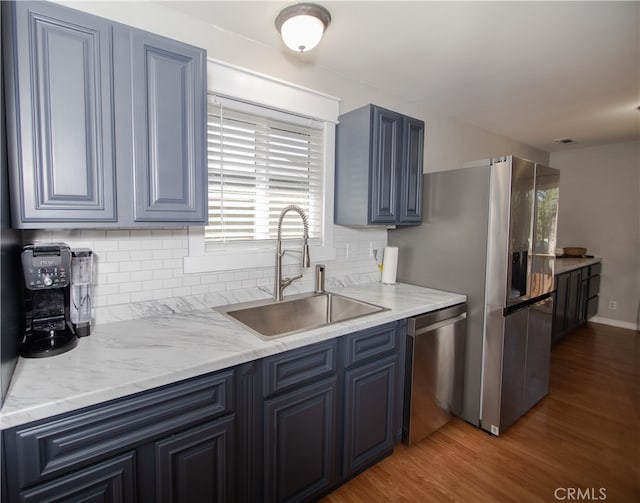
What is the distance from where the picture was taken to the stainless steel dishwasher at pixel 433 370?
2027mm

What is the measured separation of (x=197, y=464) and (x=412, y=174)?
217cm

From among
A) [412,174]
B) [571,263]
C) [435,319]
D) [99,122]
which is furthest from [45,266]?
[571,263]

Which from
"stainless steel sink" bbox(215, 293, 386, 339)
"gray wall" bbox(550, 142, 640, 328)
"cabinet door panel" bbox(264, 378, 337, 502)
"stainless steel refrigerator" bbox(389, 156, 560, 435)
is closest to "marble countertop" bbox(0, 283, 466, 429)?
"stainless steel sink" bbox(215, 293, 386, 339)

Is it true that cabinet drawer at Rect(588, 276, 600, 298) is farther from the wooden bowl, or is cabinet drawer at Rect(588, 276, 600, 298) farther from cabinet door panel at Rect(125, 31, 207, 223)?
cabinet door panel at Rect(125, 31, 207, 223)

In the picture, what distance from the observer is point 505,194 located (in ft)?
6.82

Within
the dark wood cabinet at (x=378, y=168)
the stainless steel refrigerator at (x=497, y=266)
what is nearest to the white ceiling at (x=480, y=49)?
the dark wood cabinet at (x=378, y=168)

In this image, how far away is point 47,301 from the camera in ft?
4.44

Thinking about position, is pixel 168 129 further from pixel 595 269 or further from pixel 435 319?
pixel 595 269

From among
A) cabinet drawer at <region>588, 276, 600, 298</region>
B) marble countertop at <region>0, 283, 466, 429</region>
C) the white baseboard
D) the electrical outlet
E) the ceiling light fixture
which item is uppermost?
the ceiling light fixture

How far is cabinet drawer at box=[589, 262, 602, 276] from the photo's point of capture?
442 centimetres

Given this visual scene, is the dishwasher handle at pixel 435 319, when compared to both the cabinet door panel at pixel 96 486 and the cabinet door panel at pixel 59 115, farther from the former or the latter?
the cabinet door panel at pixel 59 115

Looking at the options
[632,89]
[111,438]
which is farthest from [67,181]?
[632,89]

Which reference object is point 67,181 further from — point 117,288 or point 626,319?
point 626,319

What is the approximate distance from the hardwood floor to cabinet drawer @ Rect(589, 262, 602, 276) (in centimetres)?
203
